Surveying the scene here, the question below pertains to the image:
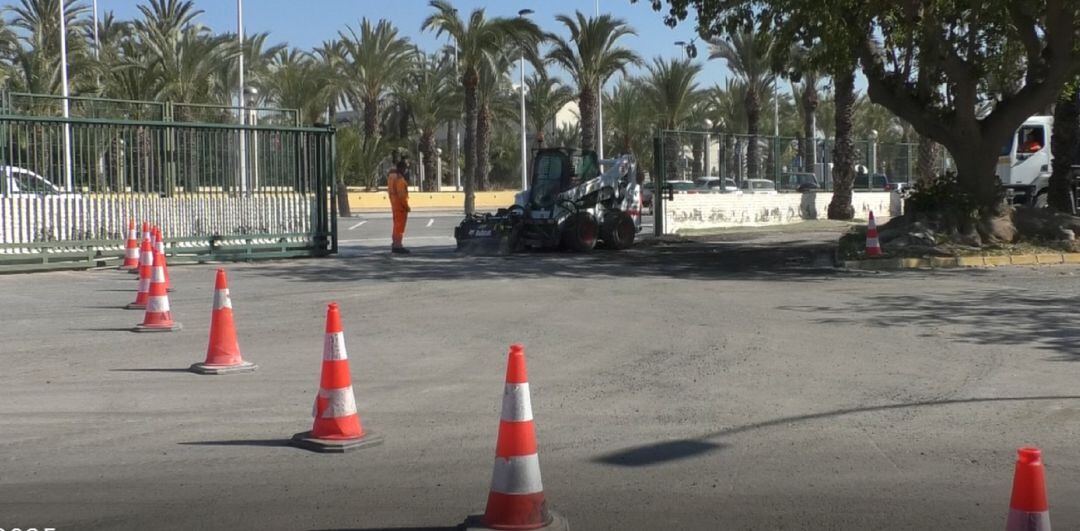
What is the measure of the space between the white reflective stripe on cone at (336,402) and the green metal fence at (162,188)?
13.6 m

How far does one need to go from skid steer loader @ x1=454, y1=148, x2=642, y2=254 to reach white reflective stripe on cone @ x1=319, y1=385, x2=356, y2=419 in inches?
629

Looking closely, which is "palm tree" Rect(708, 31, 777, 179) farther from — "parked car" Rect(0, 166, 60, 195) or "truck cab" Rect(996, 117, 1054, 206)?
"parked car" Rect(0, 166, 60, 195)

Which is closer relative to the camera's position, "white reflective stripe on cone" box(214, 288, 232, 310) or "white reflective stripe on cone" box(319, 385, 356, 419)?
"white reflective stripe on cone" box(319, 385, 356, 419)

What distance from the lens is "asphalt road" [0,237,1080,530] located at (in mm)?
5824

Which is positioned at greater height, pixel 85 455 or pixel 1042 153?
pixel 1042 153

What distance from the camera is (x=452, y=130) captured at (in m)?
67.9

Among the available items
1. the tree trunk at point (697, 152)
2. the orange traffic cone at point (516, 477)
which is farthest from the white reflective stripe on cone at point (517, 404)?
the tree trunk at point (697, 152)

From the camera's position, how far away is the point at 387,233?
31250 millimetres

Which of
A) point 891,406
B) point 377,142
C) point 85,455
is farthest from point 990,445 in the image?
point 377,142

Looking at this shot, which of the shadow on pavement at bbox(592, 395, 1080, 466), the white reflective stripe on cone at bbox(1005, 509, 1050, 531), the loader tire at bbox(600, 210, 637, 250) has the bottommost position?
the shadow on pavement at bbox(592, 395, 1080, 466)

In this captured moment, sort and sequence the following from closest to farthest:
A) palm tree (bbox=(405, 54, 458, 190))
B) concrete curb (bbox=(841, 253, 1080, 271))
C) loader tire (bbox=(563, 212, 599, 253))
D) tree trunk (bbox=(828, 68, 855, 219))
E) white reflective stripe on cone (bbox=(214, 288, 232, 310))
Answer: white reflective stripe on cone (bbox=(214, 288, 232, 310)), concrete curb (bbox=(841, 253, 1080, 271)), loader tire (bbox=(563, 212, 599, 253)), tree trunk (bbox=(828, 68, 855, 219)), palm tree (bbox=(405, 54, 458, 190))

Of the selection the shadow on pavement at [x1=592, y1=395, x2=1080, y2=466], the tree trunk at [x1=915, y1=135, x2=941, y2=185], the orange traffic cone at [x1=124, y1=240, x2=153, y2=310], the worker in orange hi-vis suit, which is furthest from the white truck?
the shadow on pavement at [x1=592, y1=395, x2=1080, y2=466]

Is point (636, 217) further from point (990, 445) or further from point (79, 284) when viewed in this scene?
point (990, 445)

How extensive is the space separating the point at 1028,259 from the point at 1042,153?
1048cm
